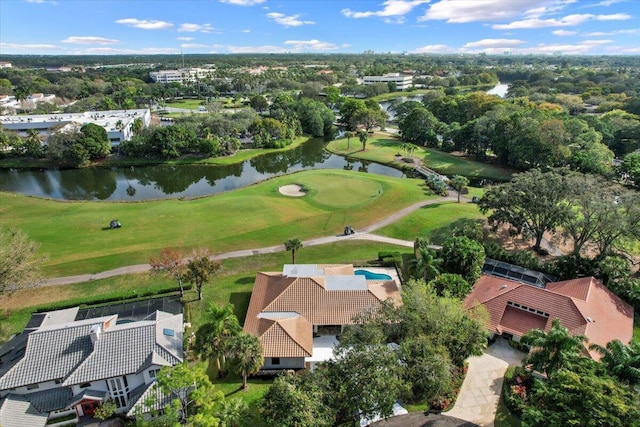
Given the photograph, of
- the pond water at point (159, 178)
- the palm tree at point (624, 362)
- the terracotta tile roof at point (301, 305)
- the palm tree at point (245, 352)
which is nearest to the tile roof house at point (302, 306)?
the terracotta tile roof at point (301, 305)

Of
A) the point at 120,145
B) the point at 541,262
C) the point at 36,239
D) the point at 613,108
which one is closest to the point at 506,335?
the point at 541,262

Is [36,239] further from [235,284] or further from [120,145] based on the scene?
[120,145]

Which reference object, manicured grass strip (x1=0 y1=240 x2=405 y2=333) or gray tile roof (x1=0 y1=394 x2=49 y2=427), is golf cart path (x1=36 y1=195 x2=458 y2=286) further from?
gray tile roof (x1=0 y1=394 x2=49 y2=427)

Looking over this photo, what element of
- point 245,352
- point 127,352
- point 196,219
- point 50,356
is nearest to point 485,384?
point 245,352

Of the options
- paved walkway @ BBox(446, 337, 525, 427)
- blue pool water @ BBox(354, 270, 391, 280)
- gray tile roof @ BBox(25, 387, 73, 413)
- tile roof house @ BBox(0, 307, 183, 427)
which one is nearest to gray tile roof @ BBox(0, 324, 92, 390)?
tile roof house @ BBox(0, 307, 183, 427)

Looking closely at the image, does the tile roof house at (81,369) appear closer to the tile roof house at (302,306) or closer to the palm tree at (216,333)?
the palm tree at (216,333)

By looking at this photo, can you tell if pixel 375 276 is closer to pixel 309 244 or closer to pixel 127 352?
pixel 309 244
